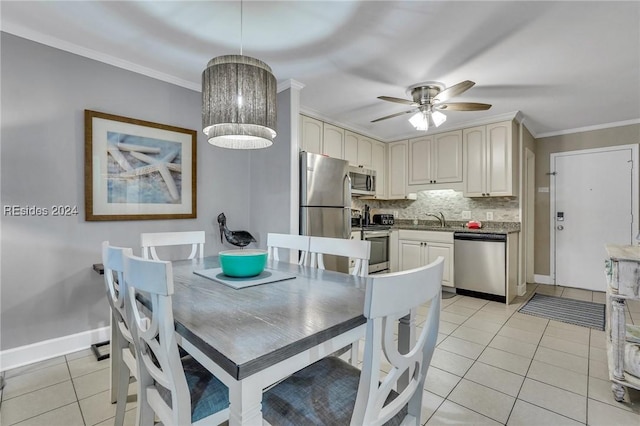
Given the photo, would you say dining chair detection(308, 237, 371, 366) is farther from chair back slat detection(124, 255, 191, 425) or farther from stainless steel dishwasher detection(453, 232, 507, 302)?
stainless steel dishwasher detection(453, 232, 507, 302)

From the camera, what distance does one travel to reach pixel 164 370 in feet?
3.05

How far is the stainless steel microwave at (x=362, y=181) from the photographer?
4147mm

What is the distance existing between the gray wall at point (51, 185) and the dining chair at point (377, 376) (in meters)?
2.19

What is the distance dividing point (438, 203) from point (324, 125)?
2299 mm

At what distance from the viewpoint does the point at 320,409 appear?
979mm

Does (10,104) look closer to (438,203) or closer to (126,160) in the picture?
(126,160)

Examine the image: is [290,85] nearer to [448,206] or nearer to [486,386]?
[486,386]

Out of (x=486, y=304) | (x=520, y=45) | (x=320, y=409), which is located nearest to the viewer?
(x=320, y=409)

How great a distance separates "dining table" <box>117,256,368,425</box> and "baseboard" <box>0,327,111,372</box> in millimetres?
1603

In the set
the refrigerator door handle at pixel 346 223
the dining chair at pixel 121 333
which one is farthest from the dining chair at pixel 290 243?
the refrigerator door handle at pixel 346 223

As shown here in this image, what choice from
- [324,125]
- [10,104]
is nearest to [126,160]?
[10,104]

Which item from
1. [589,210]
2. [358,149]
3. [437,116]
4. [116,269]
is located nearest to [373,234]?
[358,149]

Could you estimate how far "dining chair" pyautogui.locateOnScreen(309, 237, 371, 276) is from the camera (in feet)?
5.82

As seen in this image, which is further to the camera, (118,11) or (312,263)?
(312,263)
